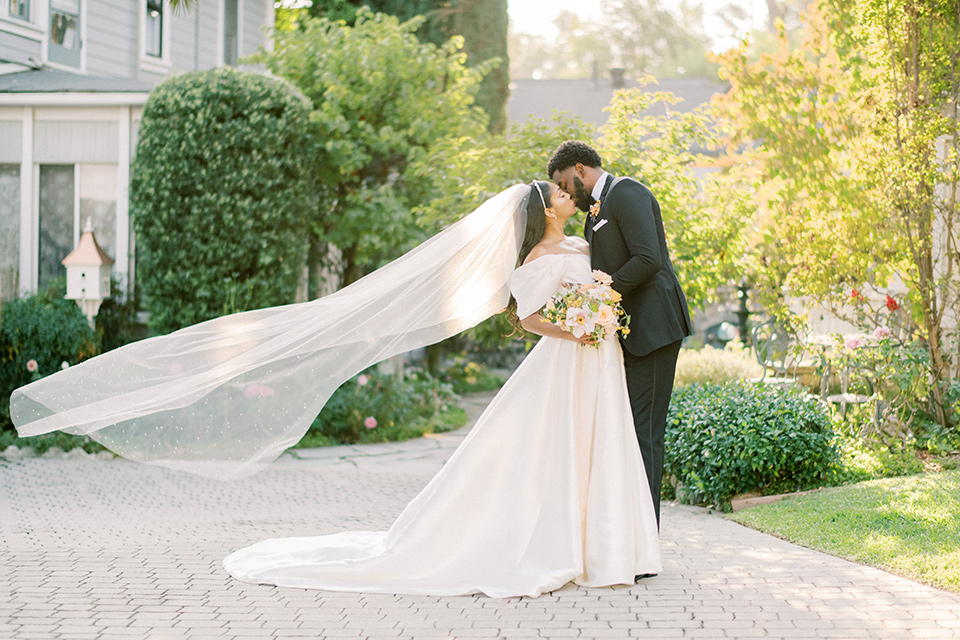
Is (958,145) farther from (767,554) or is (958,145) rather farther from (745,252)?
(767,554)

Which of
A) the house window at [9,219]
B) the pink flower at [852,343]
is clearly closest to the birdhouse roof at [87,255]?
the house window at [9,219]

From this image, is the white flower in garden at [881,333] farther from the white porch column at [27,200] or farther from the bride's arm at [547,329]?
the white porch column at [27,200]

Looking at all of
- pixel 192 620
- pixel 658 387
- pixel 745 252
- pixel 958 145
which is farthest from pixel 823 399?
pixel 192 620

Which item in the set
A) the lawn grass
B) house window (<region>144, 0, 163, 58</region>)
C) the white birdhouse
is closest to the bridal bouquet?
the lawn grass

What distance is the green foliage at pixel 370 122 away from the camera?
10727 millimetres

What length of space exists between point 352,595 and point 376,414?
5.93m

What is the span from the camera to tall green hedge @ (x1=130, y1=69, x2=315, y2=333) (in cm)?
965

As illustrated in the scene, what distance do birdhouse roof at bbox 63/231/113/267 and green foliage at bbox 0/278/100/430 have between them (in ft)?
1.80

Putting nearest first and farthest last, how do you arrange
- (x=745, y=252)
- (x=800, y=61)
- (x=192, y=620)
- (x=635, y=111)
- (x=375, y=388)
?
(x=192, y=620), (x=635, y=111), (x=745, y=252), (x=800, y=61), (x=375, y=388)

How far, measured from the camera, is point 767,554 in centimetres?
511

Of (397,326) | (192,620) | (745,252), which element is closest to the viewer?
(192,620)

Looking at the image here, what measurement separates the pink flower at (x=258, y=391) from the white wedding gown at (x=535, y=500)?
2.86 ft

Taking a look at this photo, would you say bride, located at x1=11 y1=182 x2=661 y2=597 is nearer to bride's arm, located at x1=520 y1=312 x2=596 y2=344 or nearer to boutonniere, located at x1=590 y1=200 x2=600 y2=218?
bride's arm, located at x1=520 y1=312 x2=596 y2=344

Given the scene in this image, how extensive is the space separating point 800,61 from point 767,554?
255 inches
